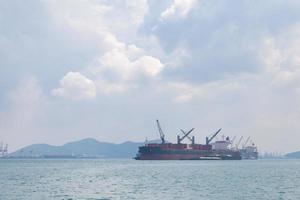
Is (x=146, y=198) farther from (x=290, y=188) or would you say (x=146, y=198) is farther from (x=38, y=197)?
(x=290, y=188)

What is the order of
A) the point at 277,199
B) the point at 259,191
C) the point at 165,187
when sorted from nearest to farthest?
the point at 277,199
the point at 259,191
the point at 165,187

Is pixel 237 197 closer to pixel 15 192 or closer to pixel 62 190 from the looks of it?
pixel 62 190

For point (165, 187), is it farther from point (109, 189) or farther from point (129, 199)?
point (129, 199)

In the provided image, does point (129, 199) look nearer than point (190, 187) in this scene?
Yes

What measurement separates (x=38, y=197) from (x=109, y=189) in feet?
43.7

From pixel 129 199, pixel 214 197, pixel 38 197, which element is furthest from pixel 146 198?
pixel 38 197

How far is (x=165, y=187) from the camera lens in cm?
8425

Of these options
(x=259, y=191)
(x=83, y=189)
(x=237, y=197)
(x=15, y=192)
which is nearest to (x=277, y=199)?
(x=237, y=197)

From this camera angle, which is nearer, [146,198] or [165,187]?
[146,198]

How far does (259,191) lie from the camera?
76375 millimetres

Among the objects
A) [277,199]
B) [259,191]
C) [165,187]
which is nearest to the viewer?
[277,199]

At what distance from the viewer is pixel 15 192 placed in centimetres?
7681

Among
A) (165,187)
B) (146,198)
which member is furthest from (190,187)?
(146,198)

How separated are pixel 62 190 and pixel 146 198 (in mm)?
16117
